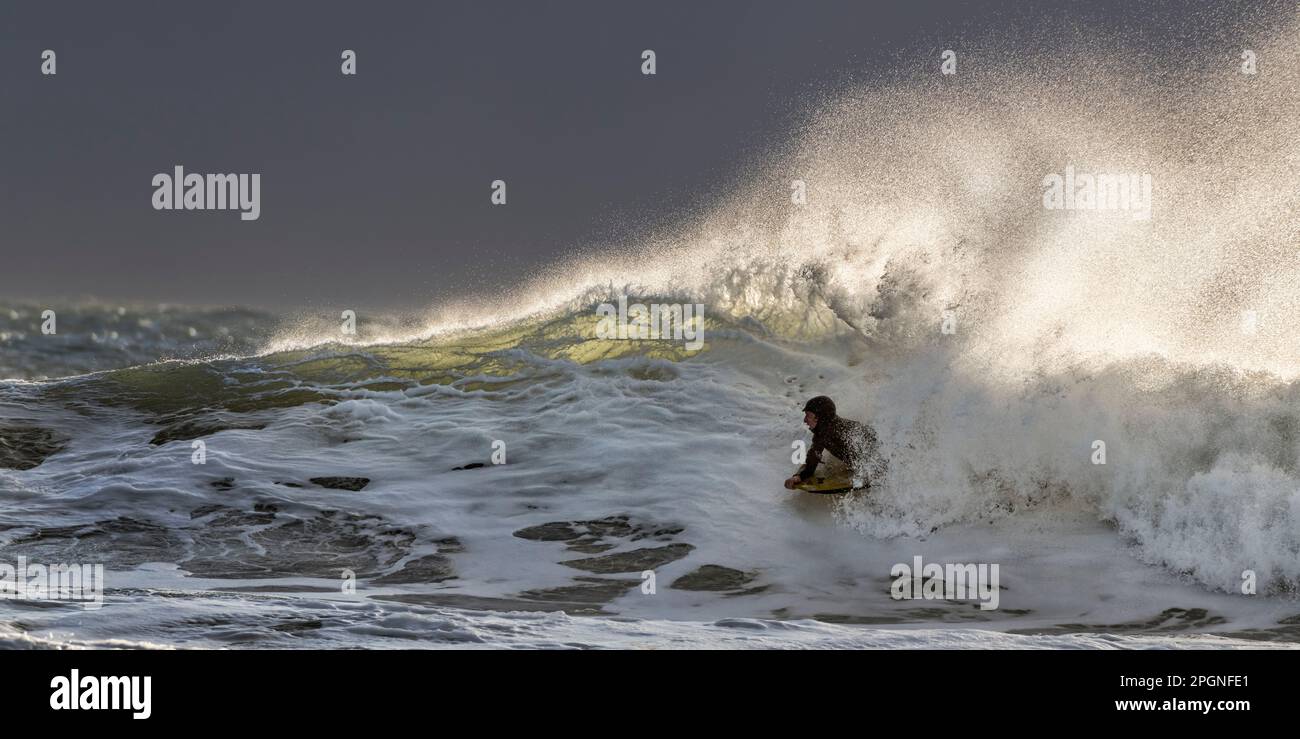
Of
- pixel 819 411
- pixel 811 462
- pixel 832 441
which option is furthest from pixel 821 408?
pixel 811 462

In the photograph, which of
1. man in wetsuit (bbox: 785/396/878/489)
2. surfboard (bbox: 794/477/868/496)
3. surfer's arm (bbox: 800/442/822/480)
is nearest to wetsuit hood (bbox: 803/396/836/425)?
man in wetsuit (bbox: 785/396/878/489)

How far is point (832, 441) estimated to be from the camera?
10.6m

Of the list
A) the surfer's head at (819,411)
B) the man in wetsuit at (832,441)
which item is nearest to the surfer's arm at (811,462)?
the man in wetsuit at (832,441)

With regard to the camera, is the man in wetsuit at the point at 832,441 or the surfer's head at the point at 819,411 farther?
the surfer's head at the point at 819,411

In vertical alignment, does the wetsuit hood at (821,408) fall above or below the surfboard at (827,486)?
above

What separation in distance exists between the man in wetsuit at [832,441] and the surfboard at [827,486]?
0.24 ft

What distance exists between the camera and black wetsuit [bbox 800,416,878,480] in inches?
414

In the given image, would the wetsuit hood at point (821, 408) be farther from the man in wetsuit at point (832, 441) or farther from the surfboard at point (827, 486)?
the surfboard at point (827, 486)

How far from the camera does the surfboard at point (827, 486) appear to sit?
407 inches

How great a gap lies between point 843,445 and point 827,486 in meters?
0.45

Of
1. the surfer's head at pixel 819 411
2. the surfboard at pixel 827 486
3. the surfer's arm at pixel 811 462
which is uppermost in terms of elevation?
the surfer's head at pixel 819 411

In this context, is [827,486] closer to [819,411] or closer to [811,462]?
[811,462]
